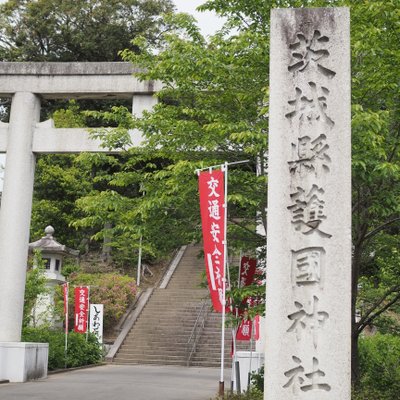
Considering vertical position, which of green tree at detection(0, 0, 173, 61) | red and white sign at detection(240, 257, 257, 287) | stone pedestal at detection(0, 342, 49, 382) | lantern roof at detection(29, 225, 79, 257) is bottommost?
stone pedestal at detection(0, 342, 49, 382)

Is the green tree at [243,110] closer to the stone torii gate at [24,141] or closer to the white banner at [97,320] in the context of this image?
the stone torii gate at [24,141]

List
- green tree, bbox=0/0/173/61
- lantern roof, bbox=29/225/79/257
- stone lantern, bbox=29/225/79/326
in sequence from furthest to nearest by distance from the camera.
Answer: green tree, bbox=0/0/173/61, lantern roof, bbox=29/225/79/257, stone lantern, bbox=29/225/79/326

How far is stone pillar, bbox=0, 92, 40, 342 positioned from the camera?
47.6 feet

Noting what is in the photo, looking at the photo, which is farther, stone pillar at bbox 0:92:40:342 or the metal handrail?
the metal handrail

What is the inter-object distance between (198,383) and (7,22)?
2459cm

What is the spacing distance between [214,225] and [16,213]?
7572mm

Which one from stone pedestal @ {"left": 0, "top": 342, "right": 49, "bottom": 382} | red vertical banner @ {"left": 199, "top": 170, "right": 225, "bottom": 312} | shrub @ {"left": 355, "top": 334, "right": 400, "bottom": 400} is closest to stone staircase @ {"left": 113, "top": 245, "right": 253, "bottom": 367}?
shrub @ {"left": 355, "top": 334, "right": 400, "bottom": 400}

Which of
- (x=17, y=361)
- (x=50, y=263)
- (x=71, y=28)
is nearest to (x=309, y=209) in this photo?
(x=17, y=361)

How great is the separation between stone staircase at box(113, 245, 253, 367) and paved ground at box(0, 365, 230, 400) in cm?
269

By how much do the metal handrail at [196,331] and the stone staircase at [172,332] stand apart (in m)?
0.16

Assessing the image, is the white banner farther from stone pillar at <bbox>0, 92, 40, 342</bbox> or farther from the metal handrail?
stone pillar at <bbox>0, 92, 40, 342</bbox>

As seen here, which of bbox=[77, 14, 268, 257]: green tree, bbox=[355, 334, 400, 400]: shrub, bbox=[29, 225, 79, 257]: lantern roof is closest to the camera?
bbox=[77, 14, 268, 257]: green tree

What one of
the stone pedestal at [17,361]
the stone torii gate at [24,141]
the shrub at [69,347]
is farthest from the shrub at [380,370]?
the shrub at [69,347]

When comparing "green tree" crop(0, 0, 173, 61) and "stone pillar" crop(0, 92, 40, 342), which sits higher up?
"green tree" crop(0, 0, 173, 61)
